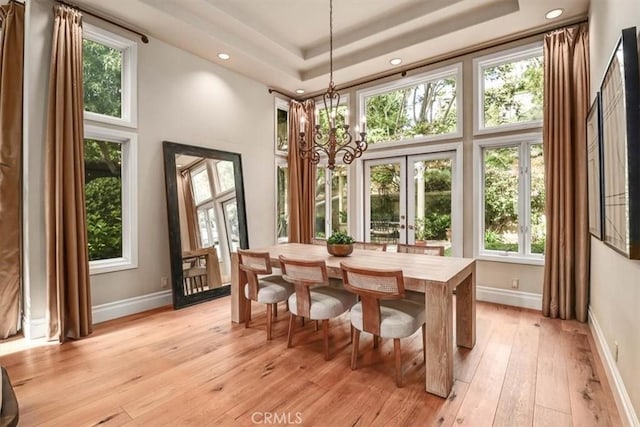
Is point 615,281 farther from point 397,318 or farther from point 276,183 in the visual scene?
point 276,183

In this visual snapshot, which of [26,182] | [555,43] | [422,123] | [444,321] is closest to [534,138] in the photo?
[555,43]

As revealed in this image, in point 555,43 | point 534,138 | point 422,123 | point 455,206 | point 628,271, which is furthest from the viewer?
point 422,123

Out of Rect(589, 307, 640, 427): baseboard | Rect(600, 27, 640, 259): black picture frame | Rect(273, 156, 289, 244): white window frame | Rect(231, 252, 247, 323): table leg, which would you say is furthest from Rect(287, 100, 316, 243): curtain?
Rect(600, 27, 640, 259): black picture frame

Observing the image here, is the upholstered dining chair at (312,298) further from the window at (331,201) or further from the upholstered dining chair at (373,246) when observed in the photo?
the window at (331,201)

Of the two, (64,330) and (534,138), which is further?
(534,138)

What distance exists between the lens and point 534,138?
384 centimetres

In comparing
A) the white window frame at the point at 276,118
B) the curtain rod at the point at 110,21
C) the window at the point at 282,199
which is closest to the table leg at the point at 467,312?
the window at the point at 282,199

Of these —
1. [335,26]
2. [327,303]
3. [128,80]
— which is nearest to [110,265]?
[128,80]

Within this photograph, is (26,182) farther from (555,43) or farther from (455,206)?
(555,43)

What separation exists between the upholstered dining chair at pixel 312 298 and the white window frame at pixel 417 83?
2.92 meters

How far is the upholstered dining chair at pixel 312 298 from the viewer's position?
255cm

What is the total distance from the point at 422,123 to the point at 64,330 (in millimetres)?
5057

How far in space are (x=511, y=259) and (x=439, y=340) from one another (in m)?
2.49

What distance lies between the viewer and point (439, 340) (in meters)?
2.13
